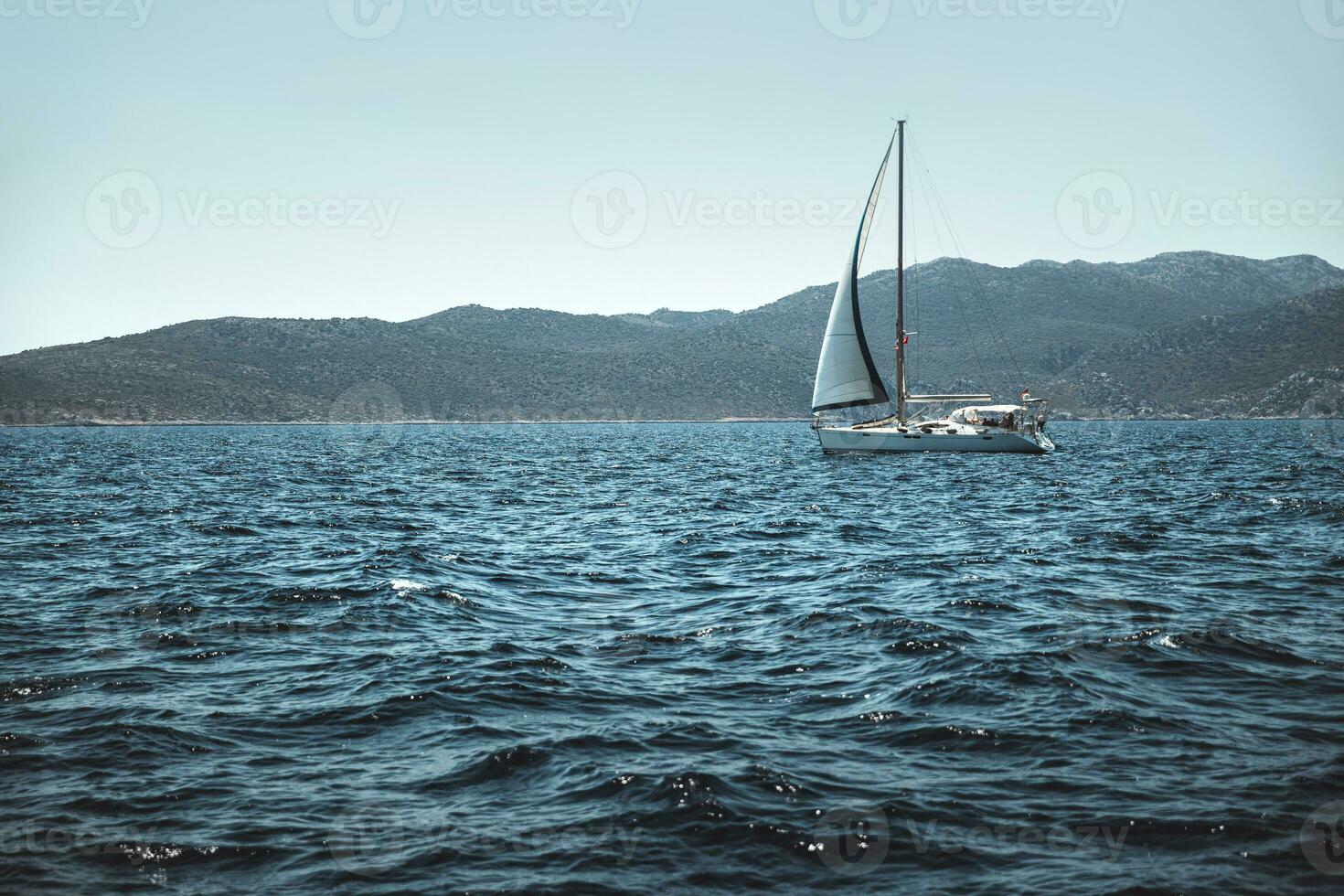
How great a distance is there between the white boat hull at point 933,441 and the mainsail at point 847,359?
1.98 m

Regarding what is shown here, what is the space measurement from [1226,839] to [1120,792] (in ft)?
2.83

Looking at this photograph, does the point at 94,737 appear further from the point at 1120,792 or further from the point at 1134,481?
the point at 1134,481

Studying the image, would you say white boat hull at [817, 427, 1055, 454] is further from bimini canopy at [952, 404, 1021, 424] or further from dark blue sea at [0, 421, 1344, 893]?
dark blue sea at [0, 421, 1344, 893]

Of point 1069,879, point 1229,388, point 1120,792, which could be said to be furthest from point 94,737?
point 1229,388

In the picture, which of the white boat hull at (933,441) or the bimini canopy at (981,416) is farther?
the bimini canopy at (981,416)

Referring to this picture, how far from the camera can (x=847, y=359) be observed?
5341 centimetres

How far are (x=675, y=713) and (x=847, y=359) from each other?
46116 mm

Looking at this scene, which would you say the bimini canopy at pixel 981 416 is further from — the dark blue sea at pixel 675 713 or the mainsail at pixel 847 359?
the dark blue sea at pixel 675 713

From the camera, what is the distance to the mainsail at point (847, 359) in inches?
2096

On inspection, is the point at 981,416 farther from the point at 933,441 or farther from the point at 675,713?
the point at 675,713

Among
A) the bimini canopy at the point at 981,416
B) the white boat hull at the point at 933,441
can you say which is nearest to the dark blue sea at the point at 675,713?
the white boat hull at the point at 933,441

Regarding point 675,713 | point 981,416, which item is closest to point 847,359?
point 981,416

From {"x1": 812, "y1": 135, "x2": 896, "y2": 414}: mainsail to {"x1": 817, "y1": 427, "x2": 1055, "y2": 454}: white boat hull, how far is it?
198 cm

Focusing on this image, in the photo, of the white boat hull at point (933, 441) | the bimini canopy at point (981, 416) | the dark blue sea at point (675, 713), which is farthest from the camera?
the bimini canopy at point (981, 416)
